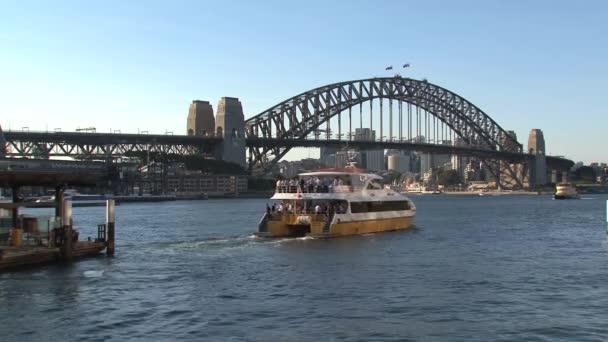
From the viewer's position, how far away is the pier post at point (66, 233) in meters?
32.8

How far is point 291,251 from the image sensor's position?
123ft

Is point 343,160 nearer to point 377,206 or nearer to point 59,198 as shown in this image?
point 377,206

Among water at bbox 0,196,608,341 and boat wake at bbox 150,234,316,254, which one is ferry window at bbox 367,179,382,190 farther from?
water at bbox 0,196,608,341

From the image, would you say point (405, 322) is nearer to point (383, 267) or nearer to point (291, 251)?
point (383, 267)

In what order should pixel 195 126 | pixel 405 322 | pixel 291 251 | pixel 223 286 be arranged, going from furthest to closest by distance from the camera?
pixel 195 126 → pixel 291 251 → pixel 223 286 → pixel 405 322

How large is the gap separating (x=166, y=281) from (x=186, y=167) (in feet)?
497

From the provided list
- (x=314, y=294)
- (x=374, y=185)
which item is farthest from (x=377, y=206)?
(x=314, y=294)

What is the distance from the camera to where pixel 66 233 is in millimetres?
33094

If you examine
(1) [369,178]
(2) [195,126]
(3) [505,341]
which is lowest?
(3) [505,341]

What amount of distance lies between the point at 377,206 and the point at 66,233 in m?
23.7

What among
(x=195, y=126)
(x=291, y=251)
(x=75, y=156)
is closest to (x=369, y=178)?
(x=291, y=251)

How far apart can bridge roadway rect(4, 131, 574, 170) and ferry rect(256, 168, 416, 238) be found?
102106 millimetres

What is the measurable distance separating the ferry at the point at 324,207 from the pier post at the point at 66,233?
526 inches

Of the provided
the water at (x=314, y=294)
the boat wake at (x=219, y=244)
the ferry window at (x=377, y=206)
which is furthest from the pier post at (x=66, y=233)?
the ferry window at (x=377, y=206)
